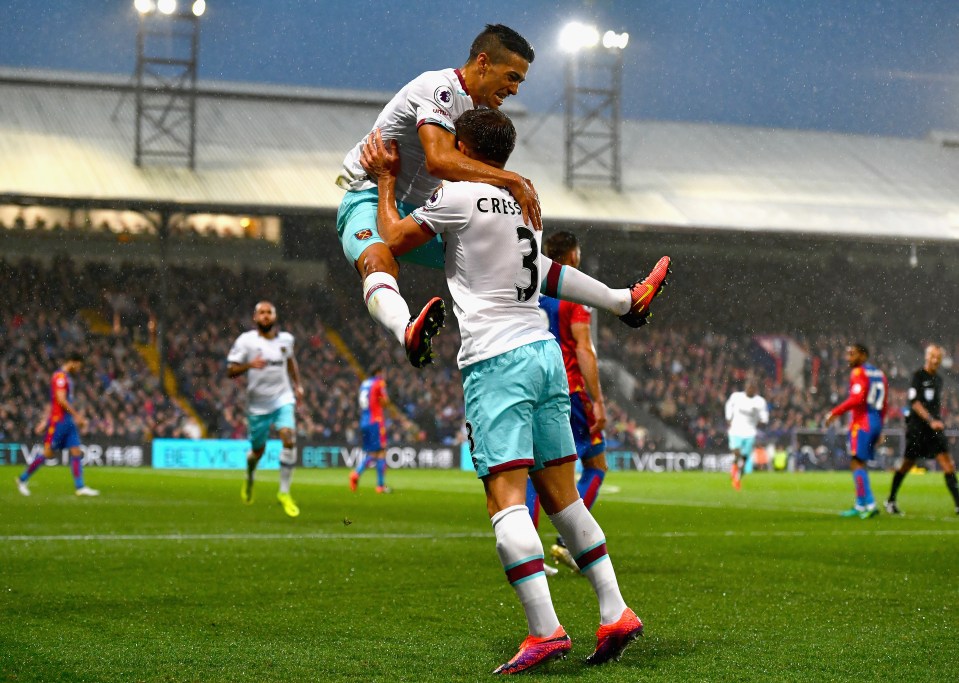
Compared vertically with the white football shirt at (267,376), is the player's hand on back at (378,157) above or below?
above

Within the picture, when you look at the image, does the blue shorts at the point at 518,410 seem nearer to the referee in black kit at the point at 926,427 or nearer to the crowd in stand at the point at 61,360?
the referee in black kit at the point at 926,427

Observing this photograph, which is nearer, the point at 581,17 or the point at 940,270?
the point at 581,17

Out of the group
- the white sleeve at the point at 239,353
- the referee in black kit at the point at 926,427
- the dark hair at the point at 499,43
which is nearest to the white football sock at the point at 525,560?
the dark hair at the point at 499,43

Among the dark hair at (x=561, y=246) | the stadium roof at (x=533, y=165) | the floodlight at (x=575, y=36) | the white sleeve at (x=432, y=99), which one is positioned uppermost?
the floodlight at (x=575, y=36)

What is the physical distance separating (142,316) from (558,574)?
30.0 m

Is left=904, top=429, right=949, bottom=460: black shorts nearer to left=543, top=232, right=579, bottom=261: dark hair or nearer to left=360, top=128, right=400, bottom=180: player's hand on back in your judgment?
left=543, top=232, right=579, bottom=261: dark hair

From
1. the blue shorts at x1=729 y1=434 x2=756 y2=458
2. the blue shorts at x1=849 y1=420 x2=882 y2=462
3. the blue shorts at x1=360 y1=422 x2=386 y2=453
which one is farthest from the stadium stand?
the blue shorts at x1=849 y1=420 x2=882 y2=462

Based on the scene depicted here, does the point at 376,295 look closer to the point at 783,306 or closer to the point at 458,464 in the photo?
the point at 458,464

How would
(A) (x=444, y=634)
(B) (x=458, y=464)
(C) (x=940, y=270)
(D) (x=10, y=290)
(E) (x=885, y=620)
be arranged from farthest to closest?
(C) (x=940, y=270) < (D) (x=10, y=290) < (B) (x=458, y=464) < (E) (x=885, y=620) < (A) (x=444, y=634)

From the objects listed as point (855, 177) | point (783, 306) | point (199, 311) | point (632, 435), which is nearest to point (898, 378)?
point (783, 306)

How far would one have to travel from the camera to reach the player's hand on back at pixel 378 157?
208 inches

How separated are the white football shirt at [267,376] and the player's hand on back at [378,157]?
356 inches

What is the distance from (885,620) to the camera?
5.76m

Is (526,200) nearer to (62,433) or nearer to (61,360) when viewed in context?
(62,433)
